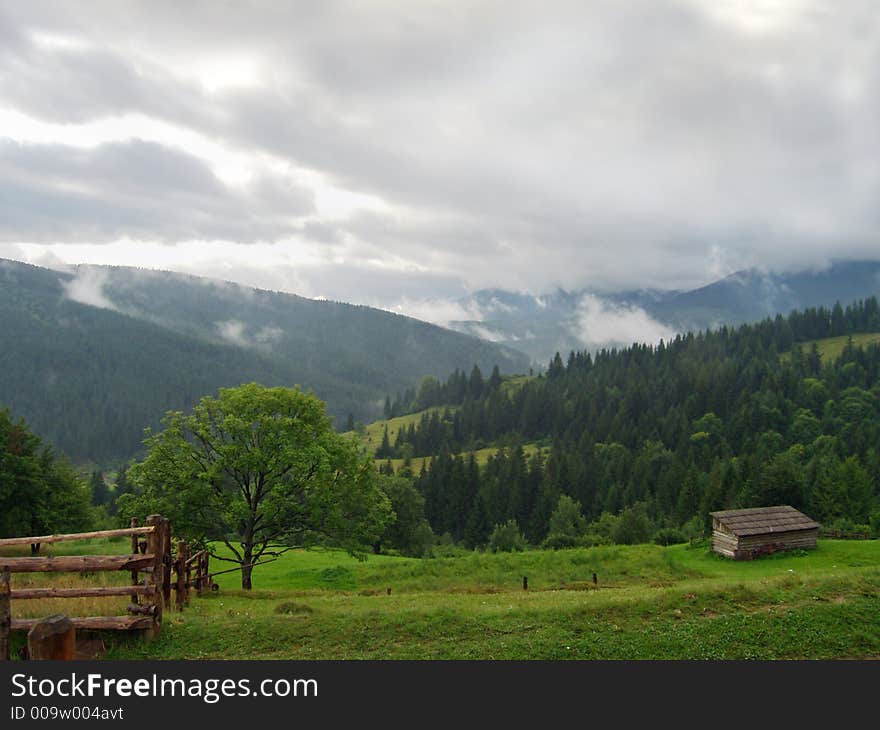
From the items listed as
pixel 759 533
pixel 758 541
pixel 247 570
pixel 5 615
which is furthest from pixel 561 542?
pixel 5 615

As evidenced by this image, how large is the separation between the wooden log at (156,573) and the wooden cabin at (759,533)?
43.1 m

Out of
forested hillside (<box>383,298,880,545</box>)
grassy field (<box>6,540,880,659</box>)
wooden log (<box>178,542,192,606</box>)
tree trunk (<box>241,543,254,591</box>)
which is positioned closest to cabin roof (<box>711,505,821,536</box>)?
forested hillside (<box>383,298,880,545</box>)

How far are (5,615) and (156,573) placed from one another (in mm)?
3660

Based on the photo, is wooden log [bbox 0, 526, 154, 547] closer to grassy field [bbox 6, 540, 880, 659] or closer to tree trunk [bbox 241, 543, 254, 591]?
grassy field [bbox 6, 540, 880, 659]

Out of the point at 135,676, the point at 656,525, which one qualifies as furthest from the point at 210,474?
the point at 656,525

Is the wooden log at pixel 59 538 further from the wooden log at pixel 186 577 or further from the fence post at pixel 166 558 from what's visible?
the wooden log at pixel 186 577

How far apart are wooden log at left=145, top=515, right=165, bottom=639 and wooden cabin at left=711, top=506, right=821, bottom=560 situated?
142ft

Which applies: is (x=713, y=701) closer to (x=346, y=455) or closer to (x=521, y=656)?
(x=521, y=656)

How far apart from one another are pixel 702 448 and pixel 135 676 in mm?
156942

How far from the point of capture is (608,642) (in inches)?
624

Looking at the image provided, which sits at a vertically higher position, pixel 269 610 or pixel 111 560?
pixel 111 560

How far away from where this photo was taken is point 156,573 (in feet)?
57.2

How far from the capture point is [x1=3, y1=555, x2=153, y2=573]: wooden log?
15586 millimetres

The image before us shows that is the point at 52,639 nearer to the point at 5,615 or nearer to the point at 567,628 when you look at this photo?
the point at 5,615
